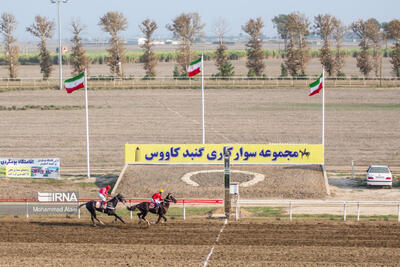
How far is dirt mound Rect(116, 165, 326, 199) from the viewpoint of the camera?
25672mm

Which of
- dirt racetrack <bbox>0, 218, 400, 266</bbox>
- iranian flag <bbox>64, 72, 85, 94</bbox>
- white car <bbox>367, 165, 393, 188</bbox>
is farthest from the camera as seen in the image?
iranian flag <bbox>64, 72, 85, 94</bbox>

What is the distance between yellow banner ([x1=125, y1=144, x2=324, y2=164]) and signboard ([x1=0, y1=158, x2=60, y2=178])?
137 inches

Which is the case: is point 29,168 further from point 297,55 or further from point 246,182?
point 297,55

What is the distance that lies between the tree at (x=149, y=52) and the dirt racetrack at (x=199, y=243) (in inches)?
2253

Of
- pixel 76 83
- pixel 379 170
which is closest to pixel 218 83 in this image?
pixel 76 83

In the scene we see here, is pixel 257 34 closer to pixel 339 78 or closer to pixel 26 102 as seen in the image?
pixel 339 78

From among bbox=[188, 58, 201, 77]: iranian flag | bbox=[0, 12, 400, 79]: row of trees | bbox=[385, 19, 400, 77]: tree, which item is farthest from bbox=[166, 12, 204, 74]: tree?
bbox=[188, 58, 201, 77]: iranian flag

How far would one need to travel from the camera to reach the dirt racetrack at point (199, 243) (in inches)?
645

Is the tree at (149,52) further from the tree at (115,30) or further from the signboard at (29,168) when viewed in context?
the signboard at (29,168)

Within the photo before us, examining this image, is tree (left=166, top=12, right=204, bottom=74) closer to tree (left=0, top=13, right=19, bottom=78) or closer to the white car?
tree (left=0, top=13, right=19, bottom=78)

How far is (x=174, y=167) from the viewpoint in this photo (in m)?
28.4

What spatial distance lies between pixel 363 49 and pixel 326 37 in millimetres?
5135

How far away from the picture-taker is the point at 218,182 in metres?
26.9

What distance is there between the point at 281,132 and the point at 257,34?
148 ft
